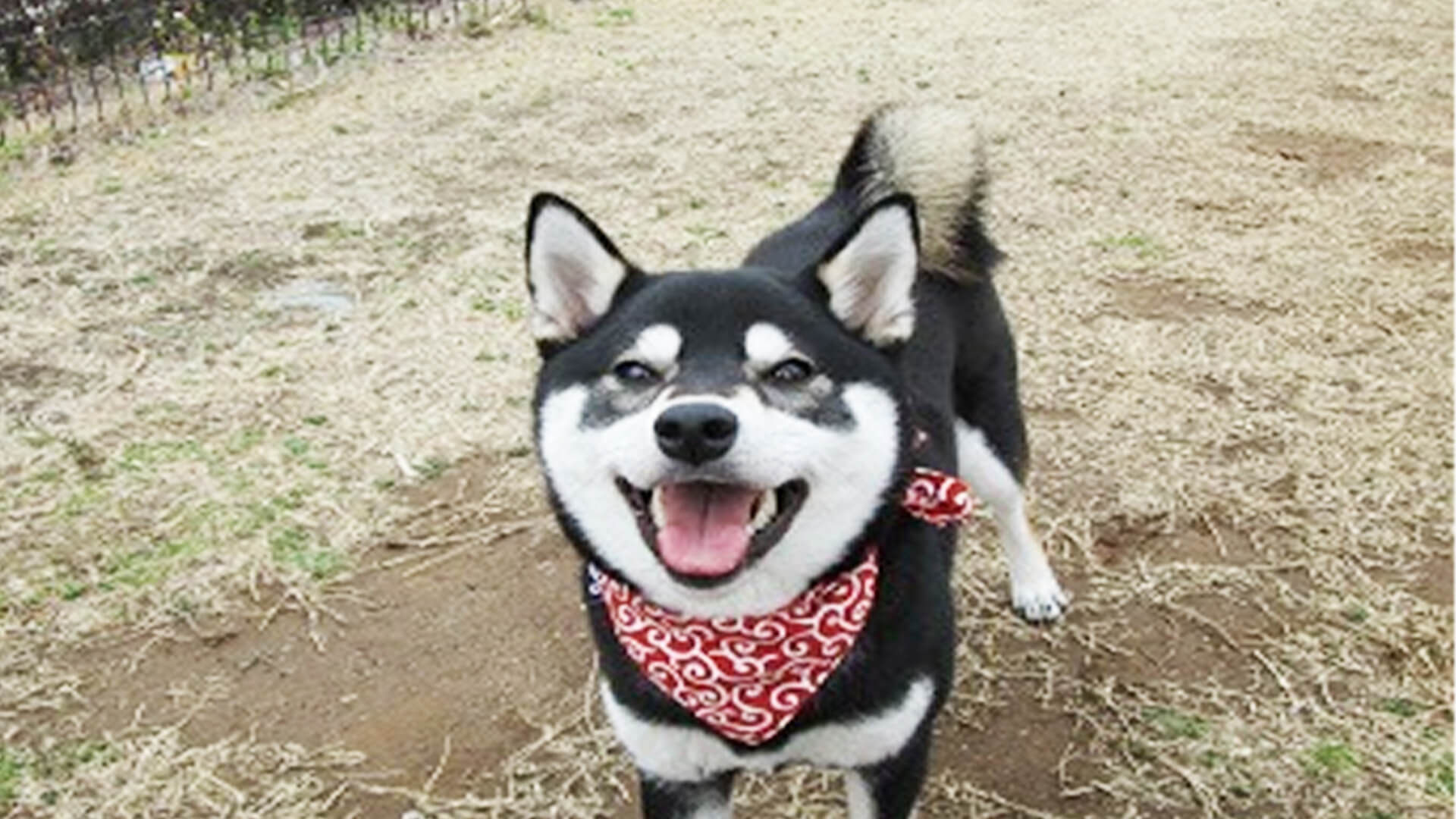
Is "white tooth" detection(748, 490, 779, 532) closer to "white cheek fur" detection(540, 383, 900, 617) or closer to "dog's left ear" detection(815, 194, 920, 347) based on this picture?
"white cheek fur" detection(540, 383, 900, 617)

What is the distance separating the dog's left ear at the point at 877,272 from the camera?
2221mm

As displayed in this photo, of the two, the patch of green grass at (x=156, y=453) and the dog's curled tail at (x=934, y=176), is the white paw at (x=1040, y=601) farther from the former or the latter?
the patch of green grass at (x=156, y=453)

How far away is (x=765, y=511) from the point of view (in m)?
2.11

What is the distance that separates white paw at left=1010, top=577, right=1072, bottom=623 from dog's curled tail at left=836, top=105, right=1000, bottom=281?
803 mm

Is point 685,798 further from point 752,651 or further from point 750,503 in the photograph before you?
point 750,503

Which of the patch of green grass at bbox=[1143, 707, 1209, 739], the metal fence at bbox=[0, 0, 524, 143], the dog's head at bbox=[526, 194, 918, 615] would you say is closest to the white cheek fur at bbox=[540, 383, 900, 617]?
the dog's head at bbox=[526, 194, 918, 615]

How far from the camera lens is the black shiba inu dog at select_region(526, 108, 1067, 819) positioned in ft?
6.78

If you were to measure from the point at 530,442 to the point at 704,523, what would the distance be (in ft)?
7.09

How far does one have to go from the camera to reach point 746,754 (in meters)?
2.32

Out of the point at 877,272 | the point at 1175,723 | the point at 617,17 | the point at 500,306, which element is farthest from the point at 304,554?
the point at 617,17

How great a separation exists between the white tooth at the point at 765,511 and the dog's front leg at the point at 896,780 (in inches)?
19.3

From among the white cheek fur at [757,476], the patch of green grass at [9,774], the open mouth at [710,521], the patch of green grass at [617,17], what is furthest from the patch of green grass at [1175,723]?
the patch of green grass at [617,17]

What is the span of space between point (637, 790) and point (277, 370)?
7.55ft

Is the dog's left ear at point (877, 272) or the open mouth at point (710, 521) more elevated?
the dog's left ear at point (877, 272)
